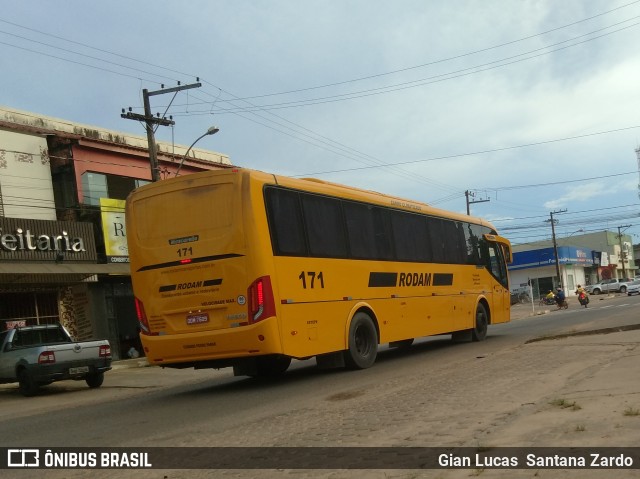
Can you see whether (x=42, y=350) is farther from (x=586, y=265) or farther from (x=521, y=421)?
(x=586, y=265)

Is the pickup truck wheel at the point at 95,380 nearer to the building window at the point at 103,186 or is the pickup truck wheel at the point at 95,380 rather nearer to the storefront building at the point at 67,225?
the storefront building at the point at 67,225

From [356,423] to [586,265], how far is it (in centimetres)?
8244

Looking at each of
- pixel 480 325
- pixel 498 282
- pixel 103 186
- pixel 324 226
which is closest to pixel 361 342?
pixel 324 226

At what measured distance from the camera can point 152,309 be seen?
34.7 ft

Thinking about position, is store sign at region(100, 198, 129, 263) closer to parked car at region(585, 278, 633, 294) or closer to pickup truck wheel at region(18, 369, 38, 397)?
pickup truck wheel at region(18, 369, 38, 397)

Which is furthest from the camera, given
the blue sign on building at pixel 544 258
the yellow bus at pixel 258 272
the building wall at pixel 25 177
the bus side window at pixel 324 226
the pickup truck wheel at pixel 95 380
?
the blue sign on building at pixel 544 258

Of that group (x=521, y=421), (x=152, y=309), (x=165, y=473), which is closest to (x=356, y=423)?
(x=521, y=421)

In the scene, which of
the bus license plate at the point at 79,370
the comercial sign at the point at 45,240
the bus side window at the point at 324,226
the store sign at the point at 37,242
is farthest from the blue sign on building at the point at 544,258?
the bus side window at the point at 324,226

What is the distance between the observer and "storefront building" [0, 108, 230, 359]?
2155cm

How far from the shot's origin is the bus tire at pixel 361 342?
38.5 ft

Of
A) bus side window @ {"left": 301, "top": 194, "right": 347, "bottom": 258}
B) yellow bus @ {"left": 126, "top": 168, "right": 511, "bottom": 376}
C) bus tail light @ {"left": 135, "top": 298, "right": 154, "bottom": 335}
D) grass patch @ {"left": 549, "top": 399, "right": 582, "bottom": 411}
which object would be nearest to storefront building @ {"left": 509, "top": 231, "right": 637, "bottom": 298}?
yellow bus @ {"left": 126, "top": 168, "right": 511, "bottom": 376}

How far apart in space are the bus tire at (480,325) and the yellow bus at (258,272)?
505 cm

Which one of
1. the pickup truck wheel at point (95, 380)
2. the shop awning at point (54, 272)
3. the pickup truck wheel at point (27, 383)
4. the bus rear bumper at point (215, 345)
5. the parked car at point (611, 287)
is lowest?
the parked car at point (611, 287)

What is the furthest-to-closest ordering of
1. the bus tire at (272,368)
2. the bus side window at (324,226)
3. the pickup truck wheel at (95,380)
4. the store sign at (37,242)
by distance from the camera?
the store sign at (37,242)
the pickup truck wheel at (95,380)
the bus tire at (272,368)
the bus side window at (324,226)
